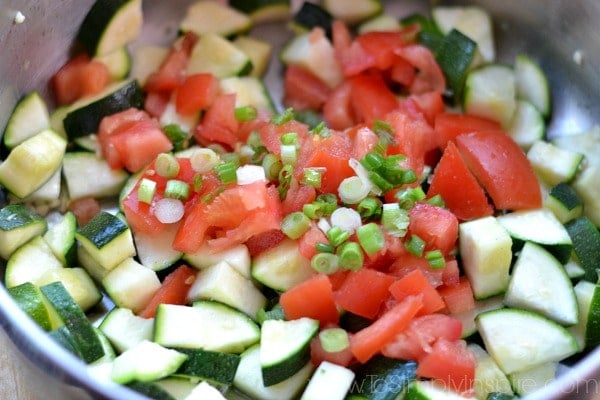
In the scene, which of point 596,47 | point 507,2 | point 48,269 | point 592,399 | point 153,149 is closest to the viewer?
point 592,399

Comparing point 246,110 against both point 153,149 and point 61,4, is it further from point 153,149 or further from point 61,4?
point 61,4

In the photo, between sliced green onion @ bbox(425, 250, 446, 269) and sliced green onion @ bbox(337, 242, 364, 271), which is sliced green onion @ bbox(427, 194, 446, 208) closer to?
sliced green onion @ bbox(425, 250, 446, 269)

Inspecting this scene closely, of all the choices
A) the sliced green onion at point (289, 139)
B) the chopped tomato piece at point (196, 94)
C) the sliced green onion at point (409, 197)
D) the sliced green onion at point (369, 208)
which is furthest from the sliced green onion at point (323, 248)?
the chopped tomato piece at point (196, 94)

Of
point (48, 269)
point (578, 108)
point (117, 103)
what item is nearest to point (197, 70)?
point (117, 103)

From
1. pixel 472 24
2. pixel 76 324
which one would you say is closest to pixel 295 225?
pixel 76 324

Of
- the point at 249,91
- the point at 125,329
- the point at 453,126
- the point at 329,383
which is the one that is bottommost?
the point at 125,329

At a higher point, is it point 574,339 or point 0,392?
point 574,339

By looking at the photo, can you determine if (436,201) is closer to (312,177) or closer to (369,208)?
(369,208)

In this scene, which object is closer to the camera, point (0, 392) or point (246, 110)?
point (0, 392)
